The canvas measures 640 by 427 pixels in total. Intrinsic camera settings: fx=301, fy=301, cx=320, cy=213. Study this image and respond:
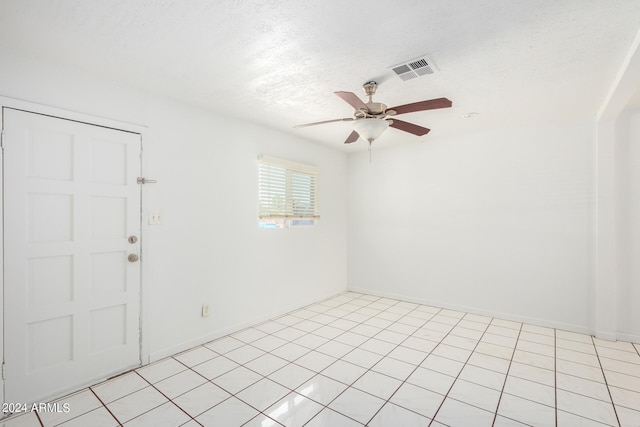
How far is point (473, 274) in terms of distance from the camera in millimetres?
4254

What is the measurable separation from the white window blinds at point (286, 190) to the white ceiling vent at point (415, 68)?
6.60ft

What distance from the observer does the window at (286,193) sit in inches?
153

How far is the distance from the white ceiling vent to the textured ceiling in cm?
6

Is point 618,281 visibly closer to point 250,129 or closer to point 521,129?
point 521,129

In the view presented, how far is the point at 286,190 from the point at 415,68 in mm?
2375

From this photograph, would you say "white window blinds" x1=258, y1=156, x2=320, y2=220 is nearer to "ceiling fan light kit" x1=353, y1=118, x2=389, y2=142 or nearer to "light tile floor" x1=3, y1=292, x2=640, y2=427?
"light tile floor" x1=3, y1=292, x2=640, y2=427

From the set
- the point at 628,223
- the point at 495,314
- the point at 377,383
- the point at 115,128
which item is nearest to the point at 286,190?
the point at 115,128

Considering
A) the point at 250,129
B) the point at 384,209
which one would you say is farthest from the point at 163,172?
the point at 384,209

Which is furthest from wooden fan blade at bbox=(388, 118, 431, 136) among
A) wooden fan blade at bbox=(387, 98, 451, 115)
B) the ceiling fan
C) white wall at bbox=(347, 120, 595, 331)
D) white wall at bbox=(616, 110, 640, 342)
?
white wall at bbox=(616, 110, 640, 342)

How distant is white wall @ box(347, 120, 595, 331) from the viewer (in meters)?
3.60

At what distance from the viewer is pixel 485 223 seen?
4.16m

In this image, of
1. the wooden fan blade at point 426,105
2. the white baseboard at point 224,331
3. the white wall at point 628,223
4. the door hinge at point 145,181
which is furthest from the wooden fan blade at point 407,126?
the white baseboard at point 224,331

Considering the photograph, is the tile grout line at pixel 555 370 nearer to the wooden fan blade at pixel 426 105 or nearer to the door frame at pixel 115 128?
the wooden fan blade at pixel 426 105

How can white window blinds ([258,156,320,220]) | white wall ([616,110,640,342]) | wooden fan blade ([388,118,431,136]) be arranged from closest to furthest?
wooden fan blade ([388,118,431,136]) → white wall ([616,110,640,342]) → white window blinds ([258,156,320,220])
